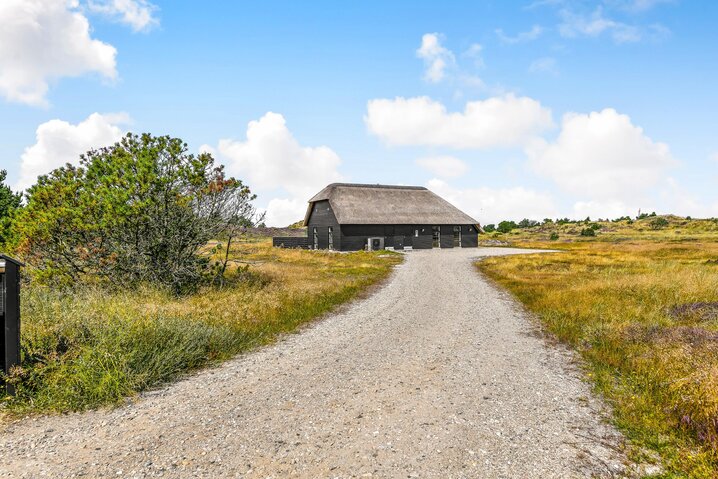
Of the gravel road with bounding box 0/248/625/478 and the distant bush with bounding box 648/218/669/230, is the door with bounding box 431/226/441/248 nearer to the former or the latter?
the gravel road with bounding box 0/248/625/478

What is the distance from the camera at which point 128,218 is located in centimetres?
1275

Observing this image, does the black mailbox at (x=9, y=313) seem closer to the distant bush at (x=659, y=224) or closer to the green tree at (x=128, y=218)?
the green tree at (x=128, y=218)

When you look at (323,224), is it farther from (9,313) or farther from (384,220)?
(9,313)

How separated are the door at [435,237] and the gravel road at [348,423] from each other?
36.4 meters

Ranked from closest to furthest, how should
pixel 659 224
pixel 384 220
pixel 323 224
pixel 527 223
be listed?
pixel 384 220 → pixel 323 224 → pixel 659 224 → pixel 527 223

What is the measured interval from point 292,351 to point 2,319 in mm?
4687

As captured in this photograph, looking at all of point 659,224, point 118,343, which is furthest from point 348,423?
point 659,224

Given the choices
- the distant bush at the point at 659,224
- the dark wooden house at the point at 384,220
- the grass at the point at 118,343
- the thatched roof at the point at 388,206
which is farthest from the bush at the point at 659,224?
the grass at the point at 118,343

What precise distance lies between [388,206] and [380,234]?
396cm

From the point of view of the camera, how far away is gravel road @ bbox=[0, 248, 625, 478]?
4246 millimetres

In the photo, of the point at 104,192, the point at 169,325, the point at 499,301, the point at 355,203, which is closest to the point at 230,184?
the point at 104,192

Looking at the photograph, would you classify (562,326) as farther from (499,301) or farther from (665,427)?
(665,427)

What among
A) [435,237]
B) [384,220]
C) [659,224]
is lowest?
[435,237]

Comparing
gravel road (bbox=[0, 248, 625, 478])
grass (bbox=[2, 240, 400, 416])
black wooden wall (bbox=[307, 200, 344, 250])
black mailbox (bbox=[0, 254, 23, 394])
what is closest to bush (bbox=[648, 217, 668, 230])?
black wooden wall (bbox=[307, 200, 344, 250])
